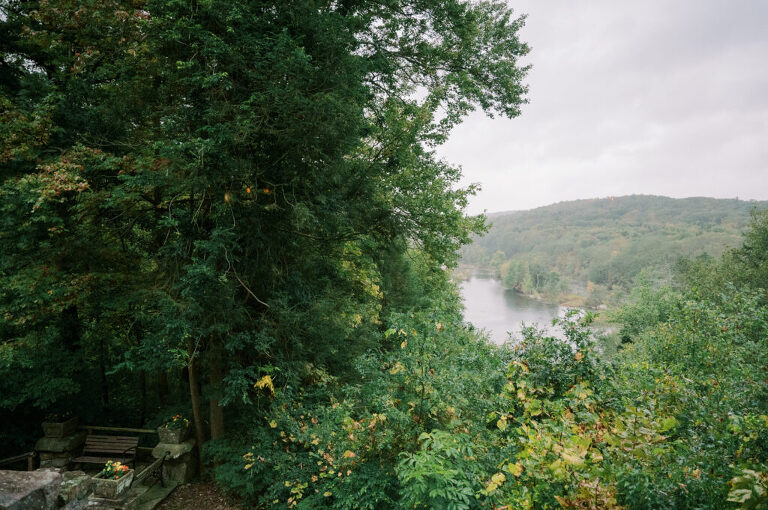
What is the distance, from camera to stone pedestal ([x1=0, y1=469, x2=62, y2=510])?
126 inches

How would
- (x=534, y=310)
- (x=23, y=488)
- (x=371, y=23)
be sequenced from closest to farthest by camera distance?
(x=23, y=488), (x=371, y=23), (x=534, y=310)

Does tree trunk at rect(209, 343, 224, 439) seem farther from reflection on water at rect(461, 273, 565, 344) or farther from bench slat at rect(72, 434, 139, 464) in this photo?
reflection on water at rect(461, 273, 565, 344)

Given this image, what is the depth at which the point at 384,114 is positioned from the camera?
8836 millimetres

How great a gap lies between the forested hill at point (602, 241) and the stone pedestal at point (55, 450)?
41.1 meters

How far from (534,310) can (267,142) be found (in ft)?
194

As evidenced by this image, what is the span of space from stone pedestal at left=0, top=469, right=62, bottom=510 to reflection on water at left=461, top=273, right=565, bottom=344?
33.4 m

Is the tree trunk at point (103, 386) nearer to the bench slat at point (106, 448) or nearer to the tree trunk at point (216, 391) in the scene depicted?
the bench slat at point (106, 448)

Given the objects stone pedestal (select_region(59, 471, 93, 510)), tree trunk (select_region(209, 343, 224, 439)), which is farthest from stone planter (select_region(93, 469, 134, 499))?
tree trunk (select_region(209, 343, 224, 439))

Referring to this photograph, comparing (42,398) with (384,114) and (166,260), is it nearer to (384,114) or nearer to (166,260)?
(166,260)

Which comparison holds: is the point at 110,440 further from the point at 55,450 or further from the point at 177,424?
the point at 177,424

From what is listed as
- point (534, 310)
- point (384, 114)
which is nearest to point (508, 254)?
point (534, 310)

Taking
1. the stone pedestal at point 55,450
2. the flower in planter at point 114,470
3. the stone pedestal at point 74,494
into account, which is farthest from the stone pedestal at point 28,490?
the stone pedestal at point 55,450

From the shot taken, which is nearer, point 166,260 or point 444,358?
point 444,358

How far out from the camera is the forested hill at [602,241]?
7212 cm
